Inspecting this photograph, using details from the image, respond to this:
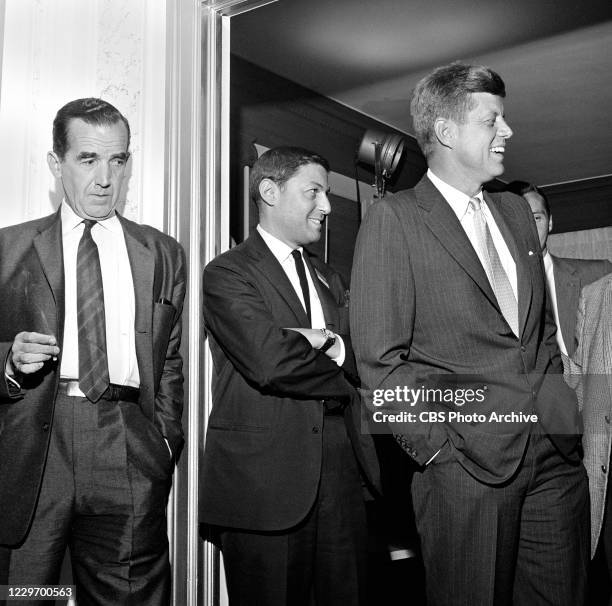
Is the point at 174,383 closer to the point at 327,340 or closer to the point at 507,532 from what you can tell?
the point at 327,340

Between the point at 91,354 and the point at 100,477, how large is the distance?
350 mm

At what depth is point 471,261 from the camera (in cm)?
203

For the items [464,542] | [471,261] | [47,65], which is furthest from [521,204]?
[47,65]

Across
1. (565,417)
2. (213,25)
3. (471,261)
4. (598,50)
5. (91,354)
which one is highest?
(598,50)

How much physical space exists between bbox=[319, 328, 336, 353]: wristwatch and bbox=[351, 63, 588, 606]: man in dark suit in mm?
337

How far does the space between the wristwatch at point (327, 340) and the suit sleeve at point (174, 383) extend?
482mm

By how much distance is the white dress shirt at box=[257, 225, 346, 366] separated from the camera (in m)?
2.57

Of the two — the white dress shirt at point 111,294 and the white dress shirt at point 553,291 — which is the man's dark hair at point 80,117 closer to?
the white dress shirt at point 111,294

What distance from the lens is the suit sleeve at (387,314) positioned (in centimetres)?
193

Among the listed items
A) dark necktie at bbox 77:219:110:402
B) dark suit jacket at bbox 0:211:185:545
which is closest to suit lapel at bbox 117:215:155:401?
dark suit jacket at bbox 0:211:185:545

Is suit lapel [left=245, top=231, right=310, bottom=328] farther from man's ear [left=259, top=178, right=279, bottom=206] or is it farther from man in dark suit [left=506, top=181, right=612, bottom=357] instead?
man in dark suit [left=506, top=181, right=612, bottom=357]

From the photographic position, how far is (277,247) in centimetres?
267

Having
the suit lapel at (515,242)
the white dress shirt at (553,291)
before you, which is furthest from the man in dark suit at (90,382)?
the white dress shirt at (553,291)

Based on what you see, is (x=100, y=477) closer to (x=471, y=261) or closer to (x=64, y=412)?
(x=64, y=412)
